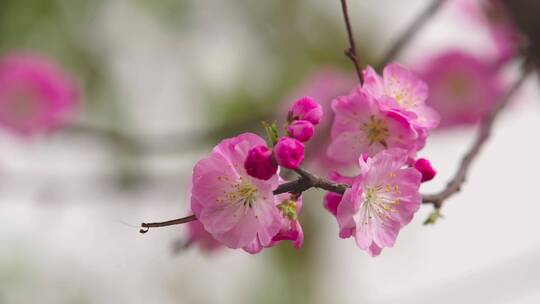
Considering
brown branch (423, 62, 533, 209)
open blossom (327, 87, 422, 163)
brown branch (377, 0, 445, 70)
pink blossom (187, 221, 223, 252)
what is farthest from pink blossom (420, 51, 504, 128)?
open blossom (327, 87, 422, 163)

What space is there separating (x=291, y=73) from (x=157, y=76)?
778 millimetres

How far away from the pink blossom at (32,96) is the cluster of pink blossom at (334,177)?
2.05 metres

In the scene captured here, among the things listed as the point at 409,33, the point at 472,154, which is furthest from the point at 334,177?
the point at 409,33

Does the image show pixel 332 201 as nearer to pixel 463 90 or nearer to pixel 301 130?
pixel 301 130

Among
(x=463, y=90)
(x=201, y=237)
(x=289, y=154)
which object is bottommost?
(x=201, y=237)

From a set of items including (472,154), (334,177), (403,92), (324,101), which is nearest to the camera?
(334,177)

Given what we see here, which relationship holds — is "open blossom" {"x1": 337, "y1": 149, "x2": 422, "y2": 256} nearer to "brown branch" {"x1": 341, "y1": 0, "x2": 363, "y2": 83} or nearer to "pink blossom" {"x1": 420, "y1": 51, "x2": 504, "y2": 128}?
"brown branch" {"x1": 341, "y1": 0, "x2": 363, "y2": 83}

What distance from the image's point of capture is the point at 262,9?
12.6ft

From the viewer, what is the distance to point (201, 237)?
128cm

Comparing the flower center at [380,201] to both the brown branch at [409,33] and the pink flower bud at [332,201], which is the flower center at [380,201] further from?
the brown branch at [409,33]

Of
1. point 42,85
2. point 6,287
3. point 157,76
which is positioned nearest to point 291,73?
point 157,76

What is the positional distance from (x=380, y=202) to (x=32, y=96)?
2354 mm

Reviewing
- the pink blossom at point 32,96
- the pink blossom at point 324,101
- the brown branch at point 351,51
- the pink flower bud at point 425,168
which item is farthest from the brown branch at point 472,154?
the pink blossom at point 32,96

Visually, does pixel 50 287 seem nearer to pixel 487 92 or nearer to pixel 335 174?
pixel 487 92
